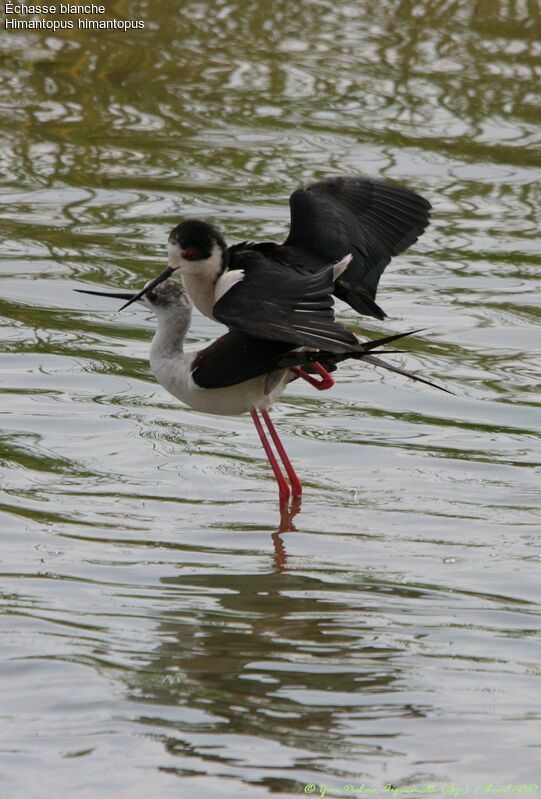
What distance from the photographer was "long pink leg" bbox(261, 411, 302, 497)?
23.3 feet

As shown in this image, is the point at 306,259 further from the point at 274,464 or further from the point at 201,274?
the point at 274,464

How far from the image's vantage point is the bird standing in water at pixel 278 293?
6436 millimetres

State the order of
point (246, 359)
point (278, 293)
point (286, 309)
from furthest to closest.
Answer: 1. point (246, 359)
2. point (278, 293)
3. point (286, 309)

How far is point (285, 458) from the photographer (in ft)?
23.6

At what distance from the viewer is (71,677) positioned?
478 centimetres

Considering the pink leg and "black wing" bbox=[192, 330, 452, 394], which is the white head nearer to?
"black wing" bbox=[192, 330, 452, 394]

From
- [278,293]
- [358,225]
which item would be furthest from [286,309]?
[358,225]

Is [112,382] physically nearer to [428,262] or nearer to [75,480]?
[75,480]

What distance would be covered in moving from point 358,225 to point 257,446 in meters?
1.20

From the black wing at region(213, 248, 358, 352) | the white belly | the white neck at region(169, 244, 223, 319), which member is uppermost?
the black wing at region(213, 248, 358, 352)

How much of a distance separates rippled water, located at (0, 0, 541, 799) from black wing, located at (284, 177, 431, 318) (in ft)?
2.67

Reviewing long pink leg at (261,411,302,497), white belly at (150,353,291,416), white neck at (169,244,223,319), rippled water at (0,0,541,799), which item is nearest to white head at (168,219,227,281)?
white neck at (169,244,223,319)

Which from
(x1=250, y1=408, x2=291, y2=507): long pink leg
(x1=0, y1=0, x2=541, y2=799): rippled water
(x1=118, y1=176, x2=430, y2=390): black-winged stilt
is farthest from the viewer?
(x1=250, y1=408, x2=291, y2=507): long pink leg

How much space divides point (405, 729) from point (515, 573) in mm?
1489
